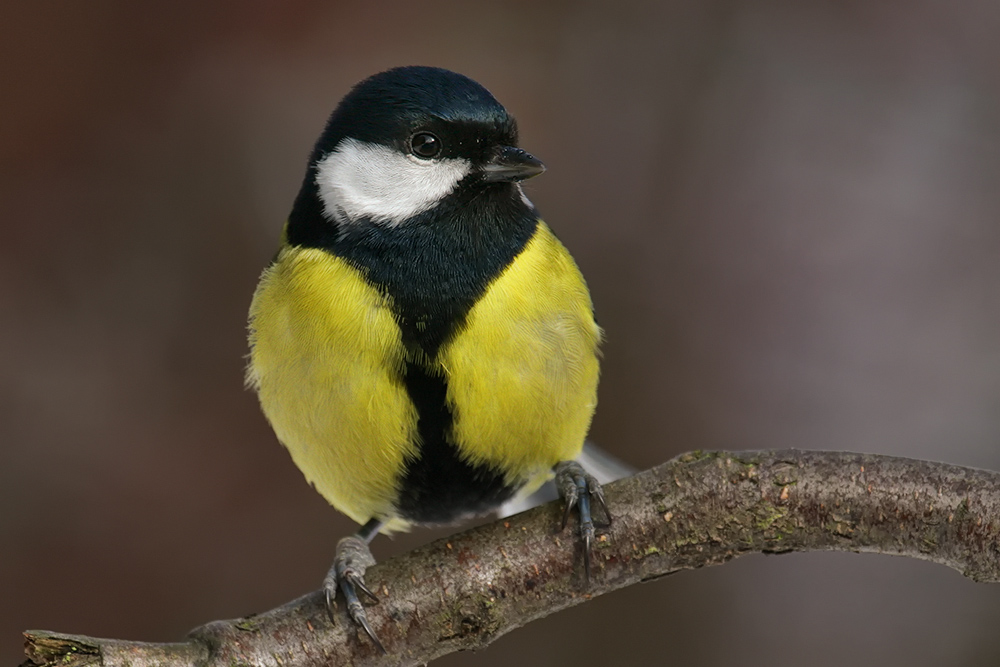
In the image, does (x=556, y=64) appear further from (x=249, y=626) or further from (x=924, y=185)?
Result: (x=249, y=626)

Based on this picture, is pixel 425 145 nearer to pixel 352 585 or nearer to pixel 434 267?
pixel 434 267

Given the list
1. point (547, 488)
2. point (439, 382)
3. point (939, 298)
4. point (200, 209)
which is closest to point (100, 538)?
point (200, 209)

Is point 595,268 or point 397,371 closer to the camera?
point 397,371

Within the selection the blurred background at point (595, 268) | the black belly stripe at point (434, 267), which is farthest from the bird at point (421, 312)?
the blurred background at point (595, 268)

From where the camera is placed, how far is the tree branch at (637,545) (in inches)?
A: 41.6

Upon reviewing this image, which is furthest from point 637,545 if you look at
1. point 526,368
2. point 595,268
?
point 595,268

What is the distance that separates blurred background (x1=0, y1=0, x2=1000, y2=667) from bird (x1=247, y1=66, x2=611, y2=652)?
0.57m

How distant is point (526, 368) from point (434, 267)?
0.15 metres

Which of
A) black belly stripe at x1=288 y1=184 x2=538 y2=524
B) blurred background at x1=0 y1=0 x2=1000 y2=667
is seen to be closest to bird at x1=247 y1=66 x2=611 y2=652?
black belly stripe at x1=288 y1=184 x2=538 y2=524

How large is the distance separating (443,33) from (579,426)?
888mm

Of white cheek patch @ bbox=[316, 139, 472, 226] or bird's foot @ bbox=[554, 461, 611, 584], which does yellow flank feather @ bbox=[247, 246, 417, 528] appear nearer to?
white cheek patch @ bbox=[316, 139, 472, 226]

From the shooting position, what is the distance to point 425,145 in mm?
1135

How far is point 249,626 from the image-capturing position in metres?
1.10

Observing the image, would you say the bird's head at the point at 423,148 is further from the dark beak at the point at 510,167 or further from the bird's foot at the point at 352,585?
the bird's foot at the point at 352,585
